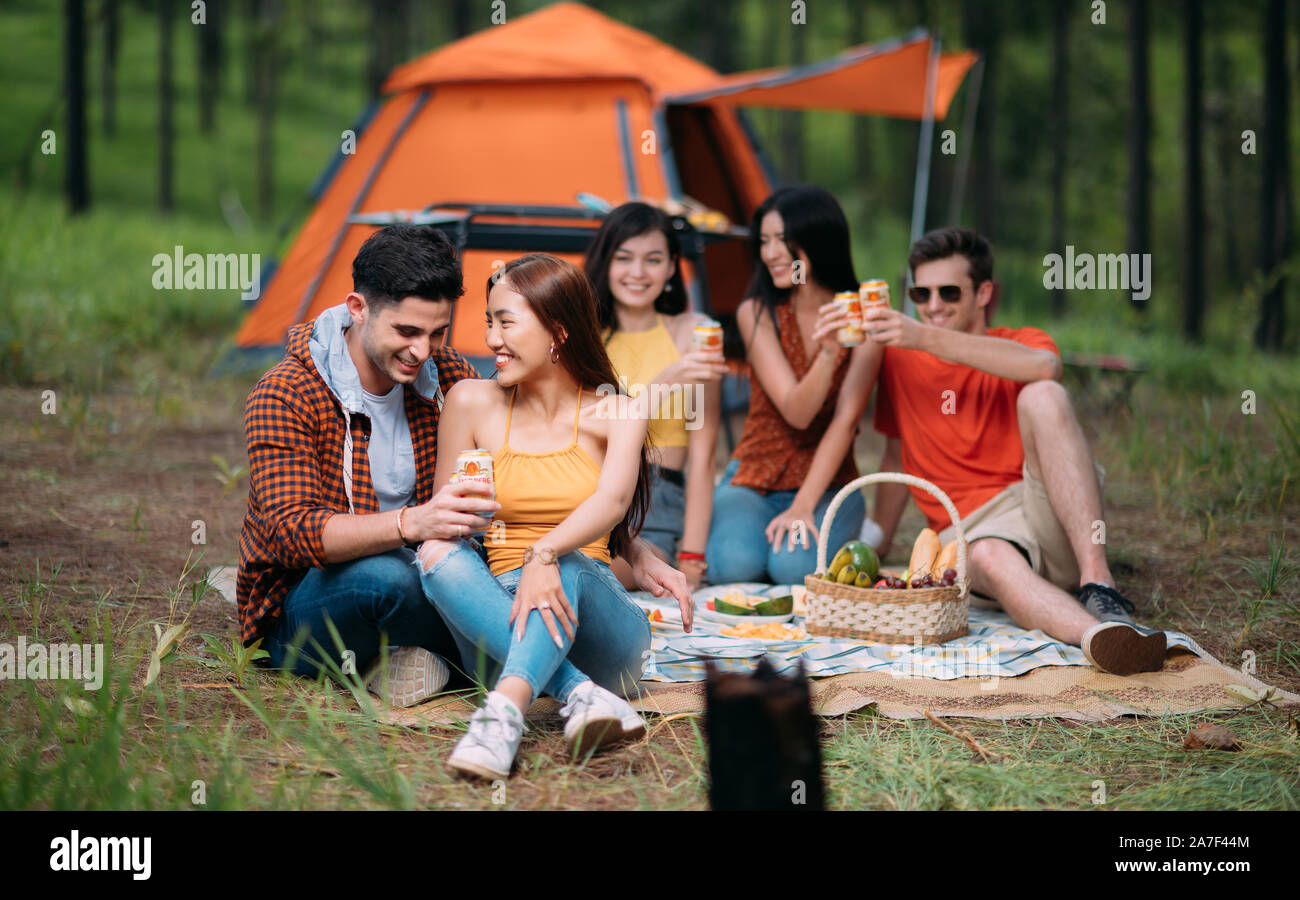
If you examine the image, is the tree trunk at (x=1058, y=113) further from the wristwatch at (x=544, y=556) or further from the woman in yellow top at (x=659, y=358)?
the wristwatch at (x=544, y=556)

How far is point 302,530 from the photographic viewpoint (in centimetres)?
236

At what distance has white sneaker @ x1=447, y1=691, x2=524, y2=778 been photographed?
2.12 m

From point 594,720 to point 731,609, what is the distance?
1147 mm

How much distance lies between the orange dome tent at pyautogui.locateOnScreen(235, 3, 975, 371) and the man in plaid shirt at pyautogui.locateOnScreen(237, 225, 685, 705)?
141 inches

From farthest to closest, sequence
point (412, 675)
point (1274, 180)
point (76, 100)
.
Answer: point (1274, 180) < point (76, 100) < point (412, 675)

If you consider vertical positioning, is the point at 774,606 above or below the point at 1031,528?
below

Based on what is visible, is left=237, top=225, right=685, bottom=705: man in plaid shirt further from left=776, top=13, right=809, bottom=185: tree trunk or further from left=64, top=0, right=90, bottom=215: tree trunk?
left=776, top=13, right=809, bottom=185: tree trunk

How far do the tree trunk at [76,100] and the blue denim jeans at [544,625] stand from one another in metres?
7.88

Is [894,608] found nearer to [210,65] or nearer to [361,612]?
[361,612]

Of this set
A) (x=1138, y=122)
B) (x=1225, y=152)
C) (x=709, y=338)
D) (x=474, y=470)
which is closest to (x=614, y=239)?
(x=709, y=338)

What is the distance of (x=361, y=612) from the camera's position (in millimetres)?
2445

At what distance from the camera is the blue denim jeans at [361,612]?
2416 millimetres

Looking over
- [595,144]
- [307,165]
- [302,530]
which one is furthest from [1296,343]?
[307,165]
